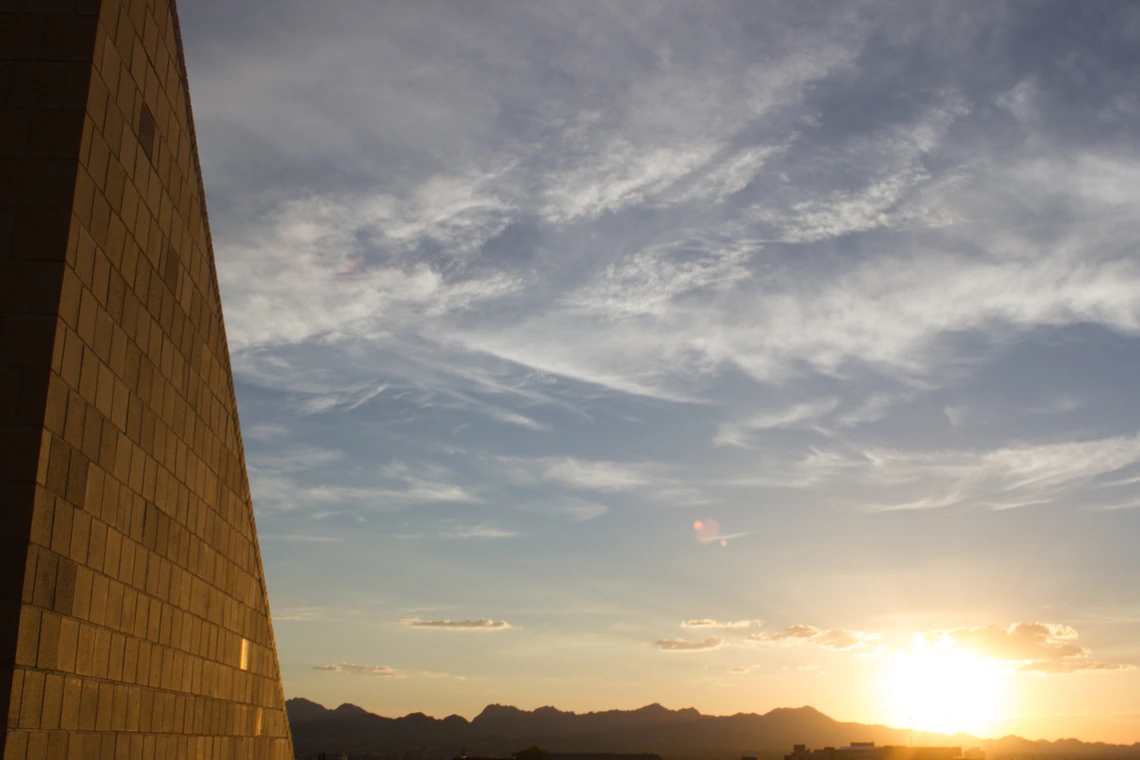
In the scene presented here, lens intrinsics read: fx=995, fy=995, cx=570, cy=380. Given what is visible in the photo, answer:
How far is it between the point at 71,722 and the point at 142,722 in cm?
413

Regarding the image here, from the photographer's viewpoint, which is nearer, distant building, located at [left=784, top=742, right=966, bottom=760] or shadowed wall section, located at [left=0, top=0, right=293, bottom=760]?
shadowed wall section, located at [left=0, top=0, right=293, bottom=760]

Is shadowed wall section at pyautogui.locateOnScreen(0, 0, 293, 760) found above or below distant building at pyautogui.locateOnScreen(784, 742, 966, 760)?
above

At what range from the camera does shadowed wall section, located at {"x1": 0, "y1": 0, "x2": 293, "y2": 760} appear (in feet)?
57.6

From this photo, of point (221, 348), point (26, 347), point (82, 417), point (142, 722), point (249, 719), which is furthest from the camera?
point (249, 719)

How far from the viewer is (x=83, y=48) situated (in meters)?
20.0

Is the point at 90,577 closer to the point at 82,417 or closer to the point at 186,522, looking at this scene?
the point at 82,417

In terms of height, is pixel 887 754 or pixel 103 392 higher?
pixel 103 392

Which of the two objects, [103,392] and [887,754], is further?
[887,754]

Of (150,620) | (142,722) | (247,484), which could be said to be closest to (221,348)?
(247,484)

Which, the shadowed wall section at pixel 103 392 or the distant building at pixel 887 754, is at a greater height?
the shadowed wall section at pixel 103 392

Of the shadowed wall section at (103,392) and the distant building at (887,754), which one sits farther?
the distant building at (887,754)

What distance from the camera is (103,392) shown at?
2011cm

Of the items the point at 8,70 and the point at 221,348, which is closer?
the point at 8,70

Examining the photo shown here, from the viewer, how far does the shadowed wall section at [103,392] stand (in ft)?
57.6
